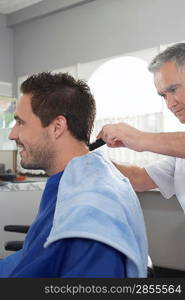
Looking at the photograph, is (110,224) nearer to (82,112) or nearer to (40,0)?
(82,112)

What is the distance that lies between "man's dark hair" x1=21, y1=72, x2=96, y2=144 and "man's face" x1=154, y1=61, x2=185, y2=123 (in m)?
0.63

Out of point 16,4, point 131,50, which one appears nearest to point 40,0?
point 16,4

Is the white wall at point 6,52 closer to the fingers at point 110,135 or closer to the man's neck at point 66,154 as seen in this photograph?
the fingers at point 110,135

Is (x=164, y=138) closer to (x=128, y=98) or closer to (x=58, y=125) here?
(x=58, y=125)

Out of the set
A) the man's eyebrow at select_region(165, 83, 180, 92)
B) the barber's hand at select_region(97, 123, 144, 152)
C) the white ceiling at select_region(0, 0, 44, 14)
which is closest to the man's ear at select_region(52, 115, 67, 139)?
the barber's hand at select_region(97, 123, 144, 152)

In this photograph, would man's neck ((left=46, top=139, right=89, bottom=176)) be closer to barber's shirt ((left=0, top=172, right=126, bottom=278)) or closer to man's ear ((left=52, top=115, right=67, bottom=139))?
man's ear ((left=52, top=115, right=67, bottom=139))

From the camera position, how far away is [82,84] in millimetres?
1397

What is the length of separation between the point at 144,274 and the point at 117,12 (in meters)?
3.28

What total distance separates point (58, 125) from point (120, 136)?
0.34 metres

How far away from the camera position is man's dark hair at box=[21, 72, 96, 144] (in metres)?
1.32

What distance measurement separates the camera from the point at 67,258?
98cm

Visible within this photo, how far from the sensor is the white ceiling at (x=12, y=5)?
4367 millimetres

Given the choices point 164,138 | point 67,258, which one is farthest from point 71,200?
point 164,138

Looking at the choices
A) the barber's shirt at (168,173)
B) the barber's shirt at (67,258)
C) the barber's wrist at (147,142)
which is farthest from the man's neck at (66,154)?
the barber's shirt at (168,173)
